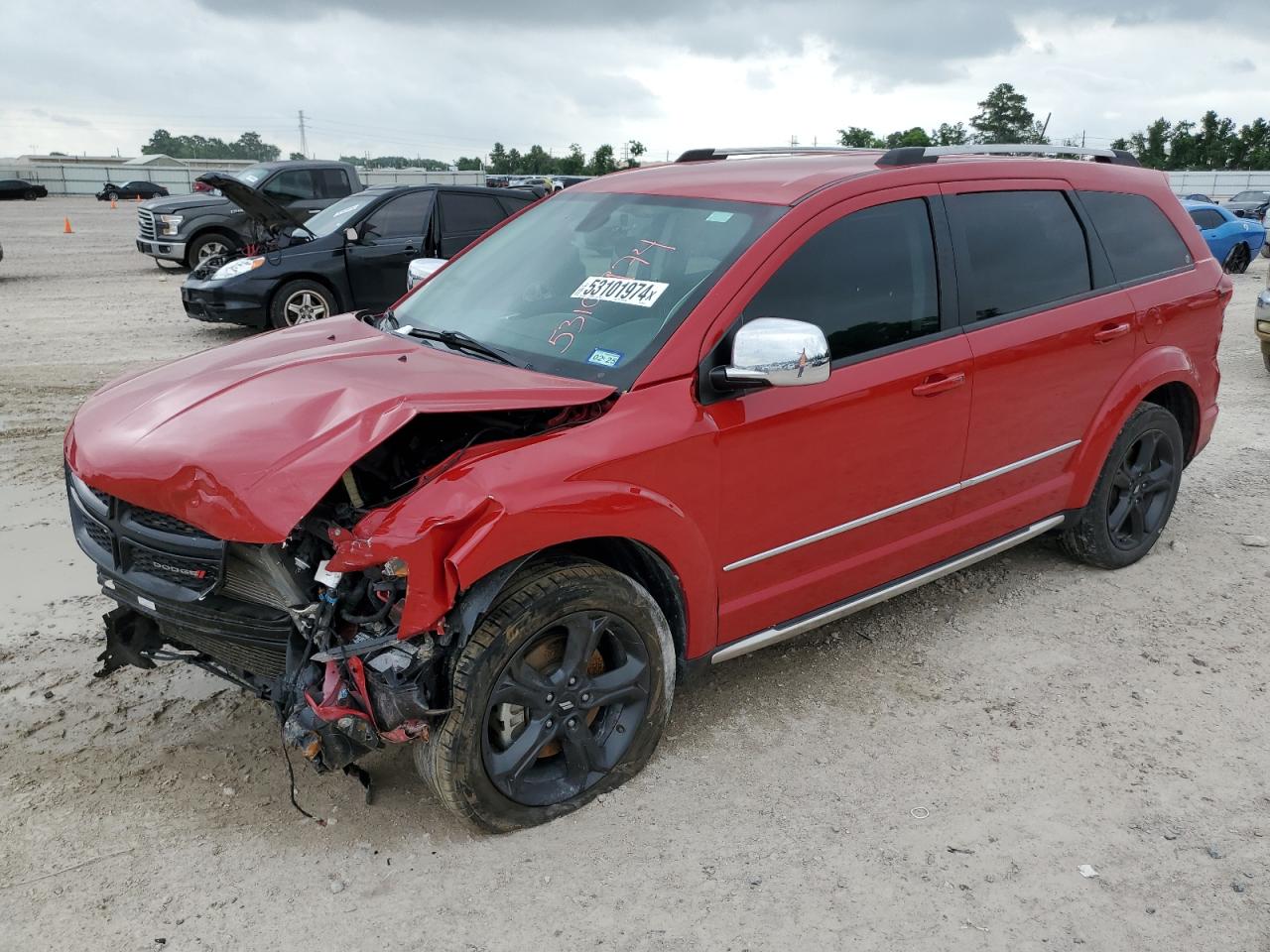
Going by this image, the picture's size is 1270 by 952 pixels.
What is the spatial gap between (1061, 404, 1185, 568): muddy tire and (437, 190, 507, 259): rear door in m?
7.58

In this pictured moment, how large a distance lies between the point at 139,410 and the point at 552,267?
1.46m

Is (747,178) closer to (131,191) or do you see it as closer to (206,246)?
(206,246)

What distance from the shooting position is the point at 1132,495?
16.3 feet

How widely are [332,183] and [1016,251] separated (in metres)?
13.5

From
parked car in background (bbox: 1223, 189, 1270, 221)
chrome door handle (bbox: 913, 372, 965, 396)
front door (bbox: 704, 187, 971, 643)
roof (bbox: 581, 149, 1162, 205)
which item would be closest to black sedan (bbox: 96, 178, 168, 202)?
parked car in background (bbox: 1223, 189, 1270, 221)

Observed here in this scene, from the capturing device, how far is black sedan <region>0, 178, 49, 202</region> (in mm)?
41634

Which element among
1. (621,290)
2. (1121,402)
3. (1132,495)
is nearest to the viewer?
(621,290)

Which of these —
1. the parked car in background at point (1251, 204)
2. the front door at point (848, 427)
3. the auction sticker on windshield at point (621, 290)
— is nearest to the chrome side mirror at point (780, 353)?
the front door at point (848, 427)

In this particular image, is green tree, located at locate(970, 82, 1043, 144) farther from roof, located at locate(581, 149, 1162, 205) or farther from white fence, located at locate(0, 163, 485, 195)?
roof, located at locate(581, 149, 1162, 205)

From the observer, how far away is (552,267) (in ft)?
12.4

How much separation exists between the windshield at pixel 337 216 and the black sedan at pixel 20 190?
124ft

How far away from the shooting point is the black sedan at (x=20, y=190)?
137ft

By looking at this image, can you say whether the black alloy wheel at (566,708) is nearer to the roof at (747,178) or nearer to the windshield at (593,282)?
the windshield at (593,282)

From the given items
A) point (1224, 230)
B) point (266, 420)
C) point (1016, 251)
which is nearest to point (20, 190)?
point (1224, 230)
